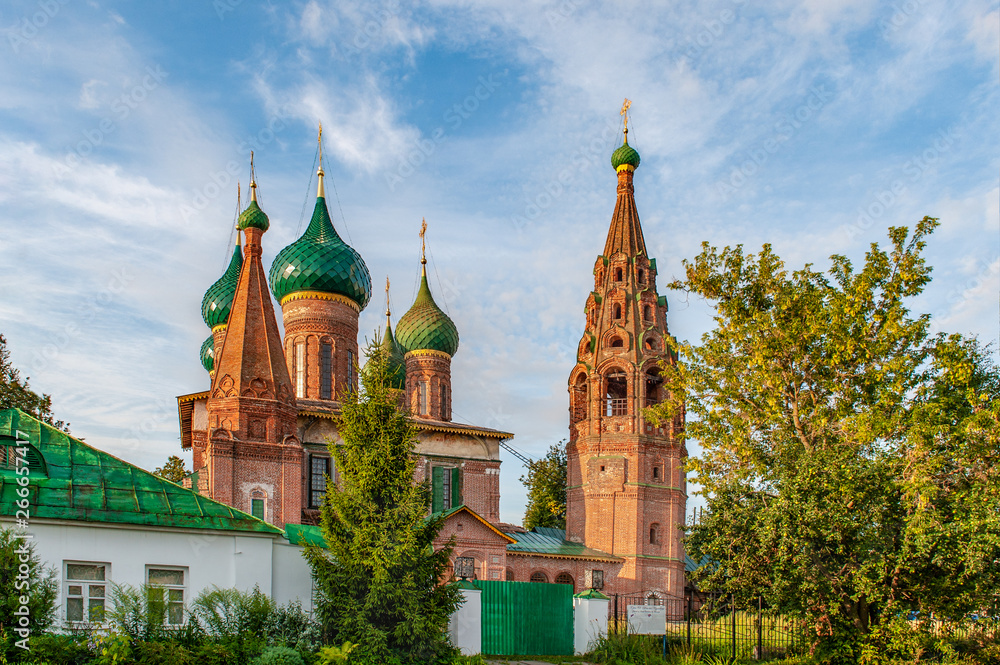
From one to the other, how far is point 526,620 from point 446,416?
52.3 feet

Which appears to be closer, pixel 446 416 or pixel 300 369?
pixel 300 369

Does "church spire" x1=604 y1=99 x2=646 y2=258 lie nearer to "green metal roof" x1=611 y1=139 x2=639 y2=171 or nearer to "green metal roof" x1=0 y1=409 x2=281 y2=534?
"green metal roof" x1=611 y1=139 x2=639 y2=171

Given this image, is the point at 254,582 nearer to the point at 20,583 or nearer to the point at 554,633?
the point at 20,583

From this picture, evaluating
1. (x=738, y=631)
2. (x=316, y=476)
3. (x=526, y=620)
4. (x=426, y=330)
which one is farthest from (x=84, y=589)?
(x=426, y=330)

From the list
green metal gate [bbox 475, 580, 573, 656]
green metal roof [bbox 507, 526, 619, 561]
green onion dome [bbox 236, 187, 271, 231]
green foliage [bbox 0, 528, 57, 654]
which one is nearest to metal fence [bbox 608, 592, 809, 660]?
green metal gate [bbox 475, 580, 573, 656]

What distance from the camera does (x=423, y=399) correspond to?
3173cm

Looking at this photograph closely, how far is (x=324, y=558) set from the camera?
1230 cm

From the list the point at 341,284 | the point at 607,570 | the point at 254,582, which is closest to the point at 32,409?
the point at 341,284

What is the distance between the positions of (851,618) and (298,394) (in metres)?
19.5

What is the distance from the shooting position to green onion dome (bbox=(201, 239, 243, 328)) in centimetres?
3039

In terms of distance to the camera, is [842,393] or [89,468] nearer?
[89,468]

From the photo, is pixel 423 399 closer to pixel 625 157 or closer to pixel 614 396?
pixel 614 396

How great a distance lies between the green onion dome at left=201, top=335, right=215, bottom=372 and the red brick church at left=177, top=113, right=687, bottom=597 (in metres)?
0.08

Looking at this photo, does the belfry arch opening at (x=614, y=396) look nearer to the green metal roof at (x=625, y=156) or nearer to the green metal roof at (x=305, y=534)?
the green metal roof at (x=625, y=156)
